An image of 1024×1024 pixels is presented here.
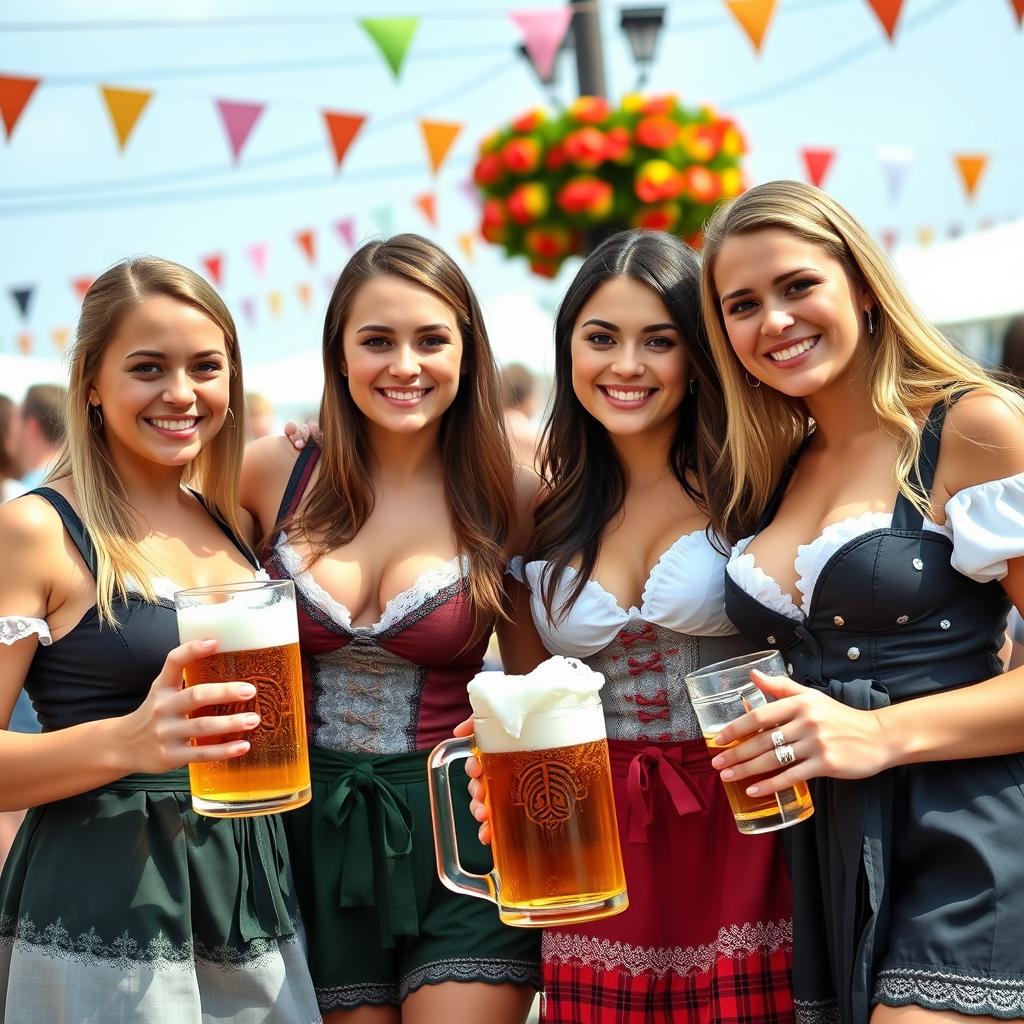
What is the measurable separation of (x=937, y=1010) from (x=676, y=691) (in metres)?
0.80

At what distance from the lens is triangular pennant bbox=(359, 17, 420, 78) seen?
6.29m

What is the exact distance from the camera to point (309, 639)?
2.62 metres

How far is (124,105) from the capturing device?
6359 mm

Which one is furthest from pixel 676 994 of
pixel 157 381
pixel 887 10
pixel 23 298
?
pixel 23 298

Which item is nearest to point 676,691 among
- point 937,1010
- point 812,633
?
point 812,633

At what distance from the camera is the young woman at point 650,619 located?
2.39 meters

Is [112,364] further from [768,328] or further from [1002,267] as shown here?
[1002,267]

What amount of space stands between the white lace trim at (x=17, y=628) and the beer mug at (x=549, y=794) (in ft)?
2.64

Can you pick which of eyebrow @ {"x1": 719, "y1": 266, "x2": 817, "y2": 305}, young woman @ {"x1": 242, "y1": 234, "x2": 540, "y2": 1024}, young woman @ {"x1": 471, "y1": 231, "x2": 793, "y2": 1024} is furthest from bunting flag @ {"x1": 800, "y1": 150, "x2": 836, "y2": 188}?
eyebrow @ {"x1": 719, "y1": 266, "x2": 817, "y2": 305}

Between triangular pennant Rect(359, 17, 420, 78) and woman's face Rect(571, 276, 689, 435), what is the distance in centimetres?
408

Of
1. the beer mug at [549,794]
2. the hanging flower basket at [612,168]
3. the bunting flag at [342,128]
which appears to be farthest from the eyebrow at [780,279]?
the bunting flag at [342,128]

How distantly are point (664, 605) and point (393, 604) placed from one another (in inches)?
21.3

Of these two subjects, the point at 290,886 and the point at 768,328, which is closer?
the point at 768,328

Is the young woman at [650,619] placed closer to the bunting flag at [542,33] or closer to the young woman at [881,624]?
the young woman at [881,624]
